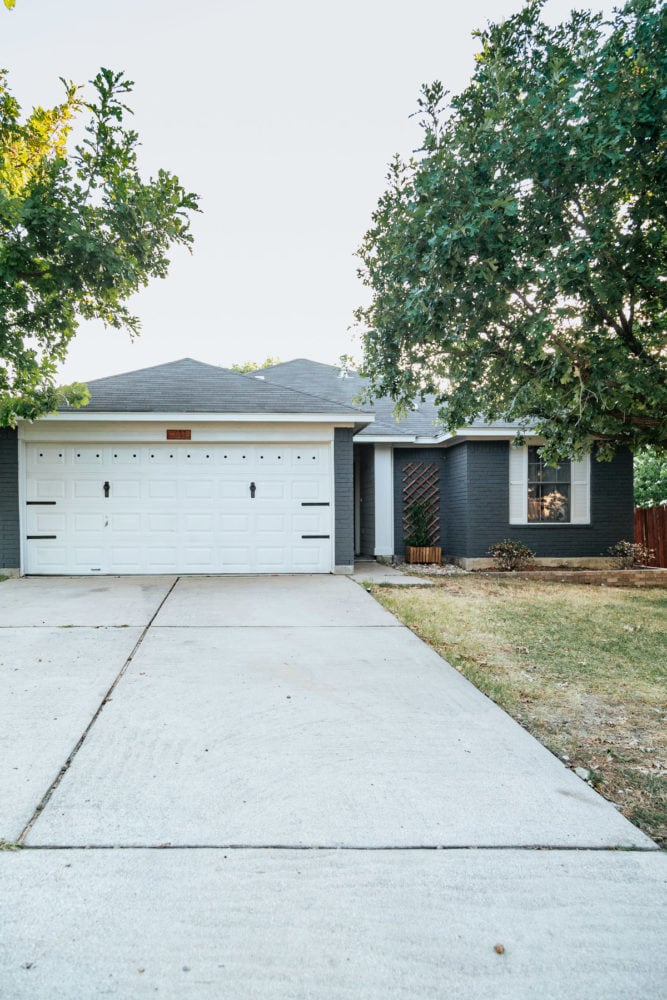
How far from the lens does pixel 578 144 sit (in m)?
4.79

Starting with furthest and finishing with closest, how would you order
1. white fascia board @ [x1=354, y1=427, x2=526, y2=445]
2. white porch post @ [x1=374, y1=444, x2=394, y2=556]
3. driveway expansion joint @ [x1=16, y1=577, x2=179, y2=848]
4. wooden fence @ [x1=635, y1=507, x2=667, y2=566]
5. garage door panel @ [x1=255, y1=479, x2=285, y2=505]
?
white porch post @ [x1=374, y1=444, x2=394, y2=556]
wooden fence @ [x1=635, y1=507, x2=667, y2=566]
white fascia board @ [x1=354, y1=427, x2=526, y2=445]
garage door panel @ [x1=255, y1=479, x2=285, y2=505]
driveway expansion joint @ [x1=16, y1=577, x2=179, y2=848]

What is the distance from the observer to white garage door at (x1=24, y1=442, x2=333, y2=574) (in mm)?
9008

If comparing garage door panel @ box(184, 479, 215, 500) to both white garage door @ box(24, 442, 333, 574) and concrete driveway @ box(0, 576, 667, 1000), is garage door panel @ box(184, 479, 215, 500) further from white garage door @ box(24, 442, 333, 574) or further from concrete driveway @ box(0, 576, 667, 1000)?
concrete driveway @ box(0, 576, 667, 1000)

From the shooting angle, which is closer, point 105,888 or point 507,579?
point 105,888

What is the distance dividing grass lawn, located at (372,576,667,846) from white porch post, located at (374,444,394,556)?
3.55 metres

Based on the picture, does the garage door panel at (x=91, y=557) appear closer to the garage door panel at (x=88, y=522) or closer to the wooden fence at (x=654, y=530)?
the garage door panel at (x=88, y=522)

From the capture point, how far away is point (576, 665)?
4.62 meters

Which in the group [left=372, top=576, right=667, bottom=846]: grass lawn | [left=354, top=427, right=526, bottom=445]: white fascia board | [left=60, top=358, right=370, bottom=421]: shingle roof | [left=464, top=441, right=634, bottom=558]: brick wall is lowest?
[left=372, top=576, right=667, bottom=846]: grass lawn

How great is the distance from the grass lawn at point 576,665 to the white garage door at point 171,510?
205 centimetres

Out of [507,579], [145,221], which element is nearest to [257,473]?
[145,221]

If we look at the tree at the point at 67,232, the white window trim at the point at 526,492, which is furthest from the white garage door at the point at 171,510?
the white window trim at the point at 526,492

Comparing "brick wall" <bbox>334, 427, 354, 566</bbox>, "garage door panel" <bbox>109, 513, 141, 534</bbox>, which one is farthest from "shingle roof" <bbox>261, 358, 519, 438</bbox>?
"garage door panel" <bbox>109, 513, 141, 534</bbox>

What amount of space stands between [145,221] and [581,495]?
30.1 ft

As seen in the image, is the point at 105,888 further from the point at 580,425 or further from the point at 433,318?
the point at 580,425
